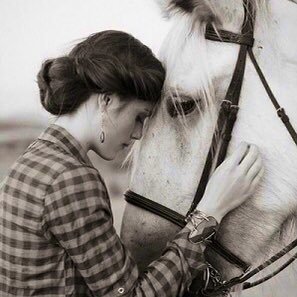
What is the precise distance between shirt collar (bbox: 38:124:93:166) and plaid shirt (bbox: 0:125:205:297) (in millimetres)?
12

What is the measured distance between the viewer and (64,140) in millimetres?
959

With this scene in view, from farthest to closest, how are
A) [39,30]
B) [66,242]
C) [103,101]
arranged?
[39,30] → [103,101] → [66,242]

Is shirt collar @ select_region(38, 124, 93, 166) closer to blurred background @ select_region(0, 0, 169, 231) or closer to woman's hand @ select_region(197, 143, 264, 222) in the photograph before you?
woman's hand @ select_region(197, 143, 264, 222)

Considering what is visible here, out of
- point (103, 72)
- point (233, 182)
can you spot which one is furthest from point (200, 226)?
point (103, 72)

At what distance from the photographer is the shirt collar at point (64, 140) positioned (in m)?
0.95

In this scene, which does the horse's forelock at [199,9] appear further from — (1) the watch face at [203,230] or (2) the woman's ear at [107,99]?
(1) the watch face at [203,230]

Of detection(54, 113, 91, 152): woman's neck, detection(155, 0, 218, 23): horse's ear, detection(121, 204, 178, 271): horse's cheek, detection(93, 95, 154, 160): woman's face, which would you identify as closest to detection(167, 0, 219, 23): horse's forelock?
detection(155, 0, 218, 23): horse's ear

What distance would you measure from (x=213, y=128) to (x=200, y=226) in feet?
0.75

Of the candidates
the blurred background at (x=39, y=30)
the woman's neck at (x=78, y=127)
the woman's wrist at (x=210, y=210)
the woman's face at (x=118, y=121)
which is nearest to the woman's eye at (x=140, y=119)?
the woman's face at (x=118, y=121)

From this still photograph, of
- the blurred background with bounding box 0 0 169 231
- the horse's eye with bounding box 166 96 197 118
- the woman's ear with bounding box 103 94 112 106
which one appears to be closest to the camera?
the woman's ear with bounding box 103 94 112 106

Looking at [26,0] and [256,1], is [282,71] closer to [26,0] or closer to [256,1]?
[256,1]

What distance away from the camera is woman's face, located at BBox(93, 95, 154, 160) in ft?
3.16

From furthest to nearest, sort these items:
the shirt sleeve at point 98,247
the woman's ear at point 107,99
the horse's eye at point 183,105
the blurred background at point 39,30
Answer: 1. the blurred background at point 39,30
2. the horse's eye at point 183,105
3. the woman's ear at point 107,99
4. the shirt sleeve at point 98,247

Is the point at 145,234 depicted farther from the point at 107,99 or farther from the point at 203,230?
the point at 107,99
